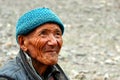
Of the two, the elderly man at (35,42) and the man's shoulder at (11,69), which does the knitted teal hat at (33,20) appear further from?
the man's shoulder at (11,69)

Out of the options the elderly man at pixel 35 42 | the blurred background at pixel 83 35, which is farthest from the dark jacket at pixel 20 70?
the blurred background at pixel 83 35

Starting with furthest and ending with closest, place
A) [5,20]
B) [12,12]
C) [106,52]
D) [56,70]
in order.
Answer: [12,12], [5,20], [106,52], [56,70]

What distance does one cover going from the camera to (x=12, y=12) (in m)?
11.7

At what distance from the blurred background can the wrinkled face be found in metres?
3.66

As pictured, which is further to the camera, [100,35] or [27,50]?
[100,35]

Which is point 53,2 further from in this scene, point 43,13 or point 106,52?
point 43,13

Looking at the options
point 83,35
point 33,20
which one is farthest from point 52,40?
point 83,35

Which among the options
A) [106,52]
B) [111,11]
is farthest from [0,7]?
[106,52]

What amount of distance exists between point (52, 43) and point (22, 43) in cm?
22

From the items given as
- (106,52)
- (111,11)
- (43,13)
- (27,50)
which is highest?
(43,13)

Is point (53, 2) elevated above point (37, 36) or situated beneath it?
situated beneath

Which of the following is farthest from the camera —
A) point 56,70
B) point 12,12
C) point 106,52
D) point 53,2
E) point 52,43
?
point 53,2

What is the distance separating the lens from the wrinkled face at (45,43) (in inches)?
111

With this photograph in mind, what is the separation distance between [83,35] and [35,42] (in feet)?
23.1
